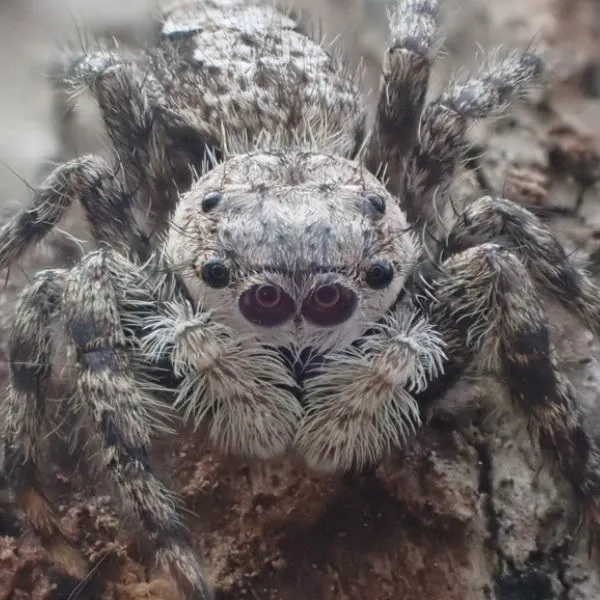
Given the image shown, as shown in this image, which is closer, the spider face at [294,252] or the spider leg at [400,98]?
the spider face at [294,252]

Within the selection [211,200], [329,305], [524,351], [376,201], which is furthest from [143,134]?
[524,351]

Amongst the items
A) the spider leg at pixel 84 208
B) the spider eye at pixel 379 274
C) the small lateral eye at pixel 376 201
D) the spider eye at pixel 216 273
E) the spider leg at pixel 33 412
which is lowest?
the spider leg at pixel 33 412

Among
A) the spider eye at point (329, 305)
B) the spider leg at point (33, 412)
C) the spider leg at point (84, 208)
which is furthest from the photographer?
the spider leg at point (84, 208)

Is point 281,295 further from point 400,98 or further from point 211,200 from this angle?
point 400,98

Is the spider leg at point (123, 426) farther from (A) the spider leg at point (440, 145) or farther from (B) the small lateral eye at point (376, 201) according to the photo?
(A) the spider leg at point (440, 145)

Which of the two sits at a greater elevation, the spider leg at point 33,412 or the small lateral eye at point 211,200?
the small lateral eye at point 211,200

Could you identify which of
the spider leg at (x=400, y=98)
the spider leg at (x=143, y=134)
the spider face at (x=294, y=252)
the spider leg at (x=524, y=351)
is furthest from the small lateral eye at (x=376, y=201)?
the spider leg at (x=143, y=134)
